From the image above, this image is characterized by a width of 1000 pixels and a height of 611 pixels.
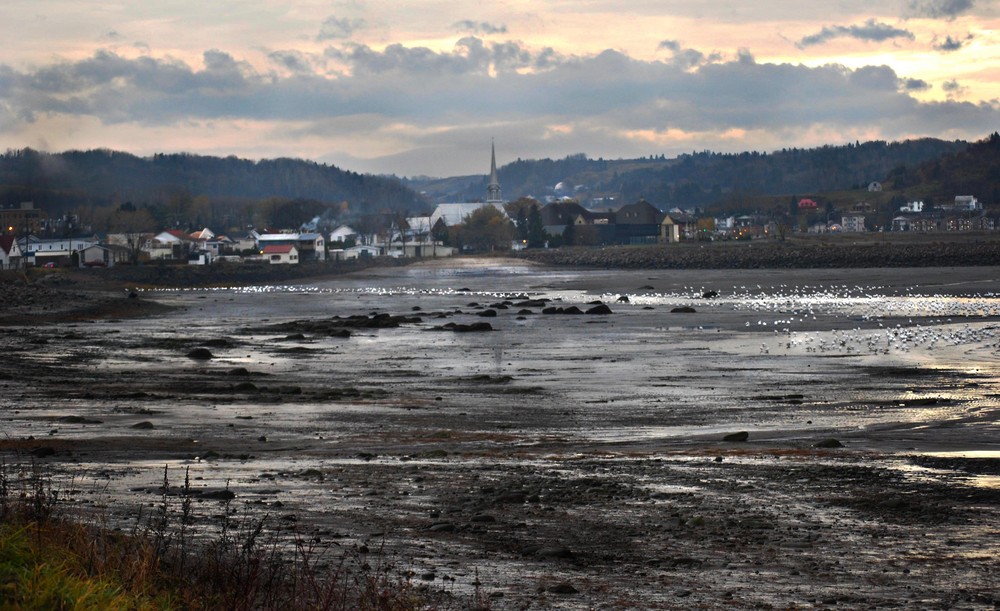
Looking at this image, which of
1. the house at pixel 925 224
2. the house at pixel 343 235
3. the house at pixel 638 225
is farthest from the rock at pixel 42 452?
the house at pixel 925 224

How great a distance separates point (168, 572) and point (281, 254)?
13521 cm

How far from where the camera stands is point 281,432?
17938 millimetres

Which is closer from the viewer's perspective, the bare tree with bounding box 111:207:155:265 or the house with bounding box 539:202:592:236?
the bare tree with bounding box 111:207:155:265

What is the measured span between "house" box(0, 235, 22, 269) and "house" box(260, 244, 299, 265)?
28940 millimetres

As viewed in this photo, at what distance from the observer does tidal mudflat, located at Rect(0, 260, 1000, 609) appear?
9.59 metres

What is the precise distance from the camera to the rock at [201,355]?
106 ft

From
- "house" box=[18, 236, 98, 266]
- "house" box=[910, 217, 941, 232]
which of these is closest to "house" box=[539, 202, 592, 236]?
"house" box=[910, 217, 941, 232]

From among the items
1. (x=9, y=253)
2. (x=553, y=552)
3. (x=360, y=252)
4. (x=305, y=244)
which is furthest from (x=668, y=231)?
(x=553, y=552)

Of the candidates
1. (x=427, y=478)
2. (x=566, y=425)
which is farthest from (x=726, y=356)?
(x=427, y=478)

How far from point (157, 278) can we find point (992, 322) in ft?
271

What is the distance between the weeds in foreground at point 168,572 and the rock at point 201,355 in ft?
74.0

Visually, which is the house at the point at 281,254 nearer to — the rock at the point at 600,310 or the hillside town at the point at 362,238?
the hillside town at the point at 362,238

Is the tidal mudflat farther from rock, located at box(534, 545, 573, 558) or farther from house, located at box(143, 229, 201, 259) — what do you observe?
house, located at box(143, 229, 201, 259)

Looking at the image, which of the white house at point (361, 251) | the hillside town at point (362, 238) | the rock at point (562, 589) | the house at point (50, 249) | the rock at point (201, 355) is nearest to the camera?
the rock at point (562, 589)
